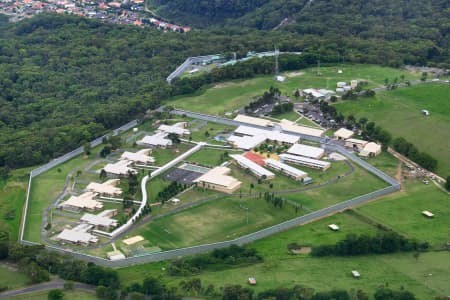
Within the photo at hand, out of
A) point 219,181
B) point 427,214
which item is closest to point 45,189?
point 219,181

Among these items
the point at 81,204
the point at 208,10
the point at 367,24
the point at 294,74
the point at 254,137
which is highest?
the point at 208,10

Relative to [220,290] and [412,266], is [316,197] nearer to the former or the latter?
[412,266]

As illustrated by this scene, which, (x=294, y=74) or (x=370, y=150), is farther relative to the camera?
(x=294, y=74)

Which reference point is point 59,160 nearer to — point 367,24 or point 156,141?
point 156,141

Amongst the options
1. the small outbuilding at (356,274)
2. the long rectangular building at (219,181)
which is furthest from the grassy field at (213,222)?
the small outbuilding at (356,274)

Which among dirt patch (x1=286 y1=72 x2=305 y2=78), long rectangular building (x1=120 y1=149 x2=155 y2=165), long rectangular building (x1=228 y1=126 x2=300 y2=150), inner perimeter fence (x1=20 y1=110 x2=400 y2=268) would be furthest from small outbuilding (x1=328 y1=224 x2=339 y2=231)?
dirt patch (x1=286 y1=72 x2=305 y2=78)

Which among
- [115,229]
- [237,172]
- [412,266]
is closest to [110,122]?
[237,172]
